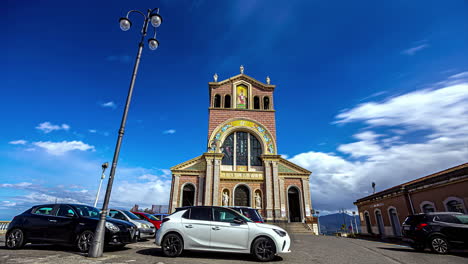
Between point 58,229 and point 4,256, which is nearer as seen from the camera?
point 4,256

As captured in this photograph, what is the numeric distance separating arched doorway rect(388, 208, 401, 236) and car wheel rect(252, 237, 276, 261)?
17.0m

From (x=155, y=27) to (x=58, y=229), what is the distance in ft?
25.6

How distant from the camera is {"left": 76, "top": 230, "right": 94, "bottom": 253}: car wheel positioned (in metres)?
7.02

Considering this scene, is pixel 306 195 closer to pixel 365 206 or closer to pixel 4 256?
pixel 365 206

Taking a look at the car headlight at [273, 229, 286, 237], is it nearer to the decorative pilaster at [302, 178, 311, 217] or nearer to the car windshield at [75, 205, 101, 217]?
the car windshield at [75, 205, 101, 217]

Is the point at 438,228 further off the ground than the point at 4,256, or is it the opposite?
the point at 438,228

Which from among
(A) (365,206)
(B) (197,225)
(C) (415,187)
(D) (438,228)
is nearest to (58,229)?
(B) (197,225)

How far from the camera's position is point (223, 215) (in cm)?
680

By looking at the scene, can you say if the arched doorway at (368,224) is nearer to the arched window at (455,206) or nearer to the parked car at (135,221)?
the arched window at (455,206)

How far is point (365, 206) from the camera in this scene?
2406cm

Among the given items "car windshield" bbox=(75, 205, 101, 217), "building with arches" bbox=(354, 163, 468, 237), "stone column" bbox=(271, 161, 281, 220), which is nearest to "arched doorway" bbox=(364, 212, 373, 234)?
"building with arches" bbox=(354, 163, 468, 237)

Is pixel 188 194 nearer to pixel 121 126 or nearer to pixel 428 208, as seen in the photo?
pixel 121 126

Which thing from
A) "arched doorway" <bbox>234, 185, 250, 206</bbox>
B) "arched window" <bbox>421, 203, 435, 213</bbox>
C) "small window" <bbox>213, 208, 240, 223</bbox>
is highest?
"arched doorway" <bbox>234, 185, 250, 206</bbox>

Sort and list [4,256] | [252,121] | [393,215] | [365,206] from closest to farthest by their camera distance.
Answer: [4,256] → [393,215] → [365,206] → [252,121]
